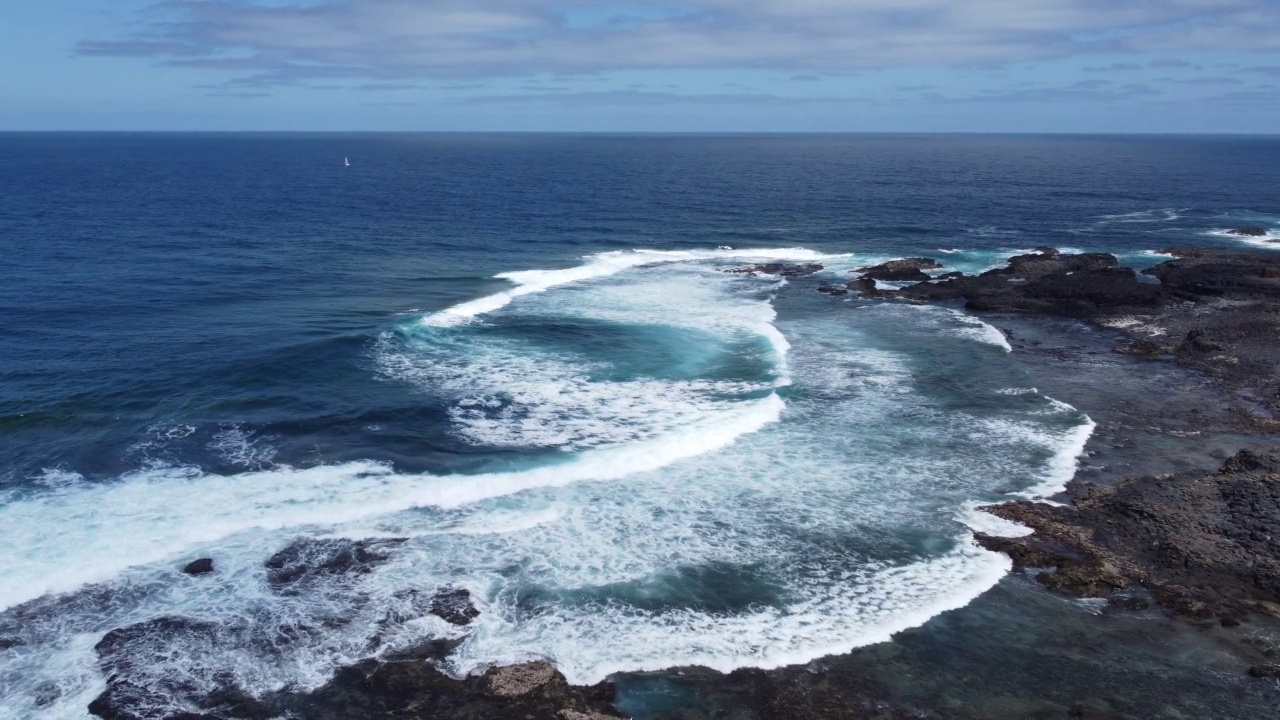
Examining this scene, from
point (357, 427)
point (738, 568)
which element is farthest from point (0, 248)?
point (738, 568)

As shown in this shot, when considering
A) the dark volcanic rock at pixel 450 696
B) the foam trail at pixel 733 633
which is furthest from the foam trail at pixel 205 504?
the foam trail at pixel 733 633

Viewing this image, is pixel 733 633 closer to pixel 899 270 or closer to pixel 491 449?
pixel 491 449

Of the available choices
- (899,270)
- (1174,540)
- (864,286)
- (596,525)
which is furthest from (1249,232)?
(596,525)

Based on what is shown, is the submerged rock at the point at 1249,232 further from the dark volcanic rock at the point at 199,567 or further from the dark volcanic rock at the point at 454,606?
the dark volcanic rock at the point at 199,567

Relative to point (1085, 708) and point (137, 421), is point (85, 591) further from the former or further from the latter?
point (1085, 708)

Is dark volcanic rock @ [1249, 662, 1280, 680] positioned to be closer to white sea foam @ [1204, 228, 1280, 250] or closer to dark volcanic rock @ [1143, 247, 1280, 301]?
dark volcanic rock @ [1143, 247, 1280, 301]

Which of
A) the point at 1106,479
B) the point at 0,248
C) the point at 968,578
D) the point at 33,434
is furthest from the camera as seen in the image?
the point at 0,248
